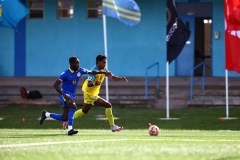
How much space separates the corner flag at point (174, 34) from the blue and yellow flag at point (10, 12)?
4891 millimetres

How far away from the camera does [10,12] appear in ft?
98.7

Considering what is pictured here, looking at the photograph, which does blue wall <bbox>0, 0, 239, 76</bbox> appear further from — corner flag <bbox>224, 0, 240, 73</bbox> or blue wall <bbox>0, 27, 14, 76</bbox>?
corner flag <bbox>224, 0, 240, 73</bbox>

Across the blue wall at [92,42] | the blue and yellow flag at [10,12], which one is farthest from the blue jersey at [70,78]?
the blue wall at [92,42]

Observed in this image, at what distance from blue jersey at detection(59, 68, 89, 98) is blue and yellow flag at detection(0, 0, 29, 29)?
8.45 metres

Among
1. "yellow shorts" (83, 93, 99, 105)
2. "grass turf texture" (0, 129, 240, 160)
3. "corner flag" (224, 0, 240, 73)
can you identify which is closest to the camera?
"grass turf texture" (0, 129, 240, 160)

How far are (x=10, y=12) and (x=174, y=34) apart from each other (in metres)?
5.57

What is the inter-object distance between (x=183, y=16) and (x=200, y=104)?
302 inches

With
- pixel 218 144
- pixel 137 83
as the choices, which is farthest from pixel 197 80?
pixel 218 144

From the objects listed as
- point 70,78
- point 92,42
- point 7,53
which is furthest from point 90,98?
point 7,53

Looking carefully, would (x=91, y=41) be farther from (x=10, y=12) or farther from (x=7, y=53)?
(x=10, y=12)

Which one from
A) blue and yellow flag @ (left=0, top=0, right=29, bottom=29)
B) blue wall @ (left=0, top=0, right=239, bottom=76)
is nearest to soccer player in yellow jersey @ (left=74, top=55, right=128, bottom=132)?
blue and yellow flag @ (left=0, top=0, right=29, bottom=29)

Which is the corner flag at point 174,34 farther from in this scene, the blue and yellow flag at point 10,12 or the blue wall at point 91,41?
the blue wall at point 91,41

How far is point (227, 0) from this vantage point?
90.7ft

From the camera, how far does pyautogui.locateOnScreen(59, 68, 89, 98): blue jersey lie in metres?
21.7
